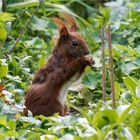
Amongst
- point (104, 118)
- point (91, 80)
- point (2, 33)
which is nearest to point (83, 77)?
point (91, 80)

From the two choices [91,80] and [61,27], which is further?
[91,80]

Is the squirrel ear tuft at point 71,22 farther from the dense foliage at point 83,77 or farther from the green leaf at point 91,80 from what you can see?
the green leaf at point 91,80

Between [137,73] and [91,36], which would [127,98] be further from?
[91,36]

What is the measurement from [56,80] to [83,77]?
104 cm

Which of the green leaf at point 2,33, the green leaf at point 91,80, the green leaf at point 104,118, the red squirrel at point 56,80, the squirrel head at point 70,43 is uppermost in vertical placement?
the green leaf at point 104,118

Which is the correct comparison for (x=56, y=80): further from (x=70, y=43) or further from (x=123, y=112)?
Answer: (x=123, y=112)

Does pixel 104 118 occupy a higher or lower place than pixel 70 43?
higher

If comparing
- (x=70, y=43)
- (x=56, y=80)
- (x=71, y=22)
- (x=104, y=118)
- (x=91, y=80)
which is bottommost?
(x=91, y=80)

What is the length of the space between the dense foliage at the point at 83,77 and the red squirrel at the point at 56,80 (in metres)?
0.16

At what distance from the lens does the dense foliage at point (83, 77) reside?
4.77m

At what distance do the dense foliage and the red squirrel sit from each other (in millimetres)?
158

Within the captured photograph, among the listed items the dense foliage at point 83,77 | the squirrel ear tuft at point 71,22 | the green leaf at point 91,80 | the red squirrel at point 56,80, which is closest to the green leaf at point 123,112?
the dense foliage at point 83,77

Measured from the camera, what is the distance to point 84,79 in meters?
7.58

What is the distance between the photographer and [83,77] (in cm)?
753
